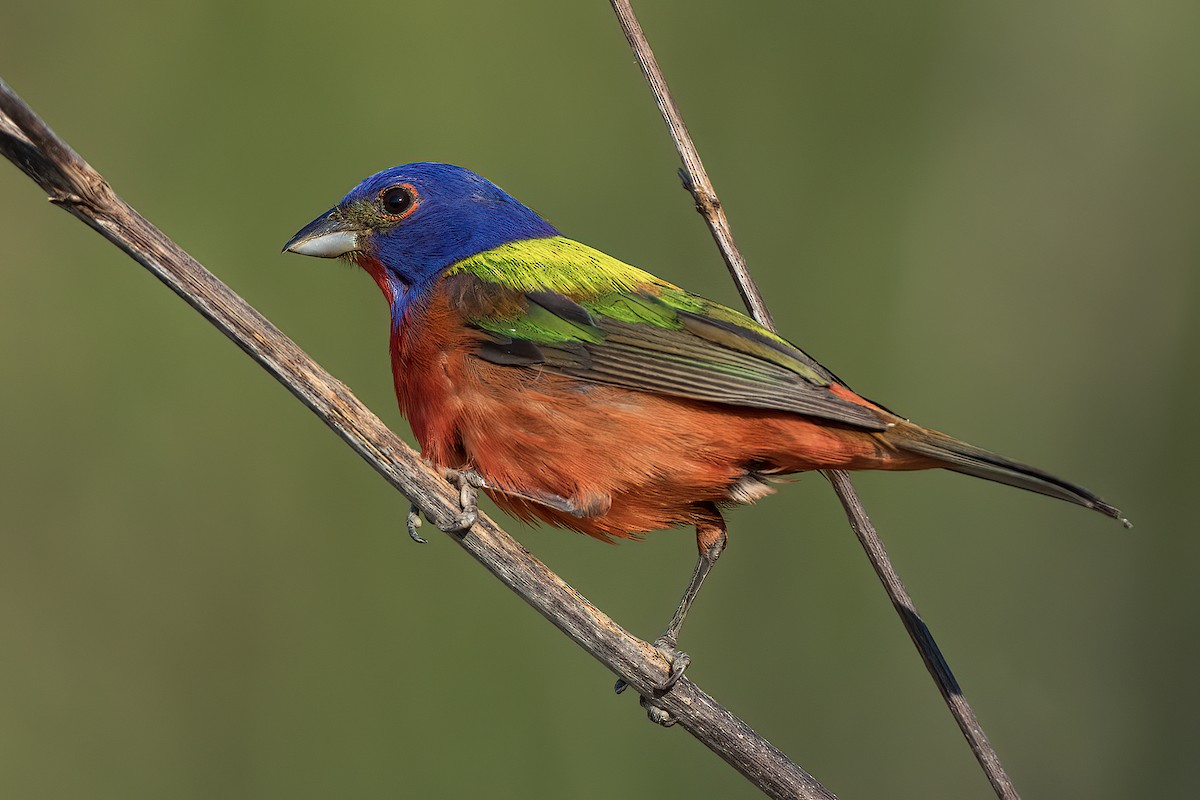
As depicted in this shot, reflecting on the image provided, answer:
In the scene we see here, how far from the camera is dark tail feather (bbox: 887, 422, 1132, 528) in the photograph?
10.4 feet

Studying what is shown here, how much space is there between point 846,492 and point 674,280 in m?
3.03

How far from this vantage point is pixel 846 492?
366cm

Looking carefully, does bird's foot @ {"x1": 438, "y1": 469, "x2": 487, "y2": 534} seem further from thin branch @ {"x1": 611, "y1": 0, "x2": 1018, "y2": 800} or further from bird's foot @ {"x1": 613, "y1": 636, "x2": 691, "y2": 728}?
thin branch @ {"x1": 611, "y1": 0, "x2": 1018, "y2": 800}

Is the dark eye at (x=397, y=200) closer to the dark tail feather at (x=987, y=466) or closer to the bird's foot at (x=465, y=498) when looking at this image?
the bird's foot at (x=465, y=498)

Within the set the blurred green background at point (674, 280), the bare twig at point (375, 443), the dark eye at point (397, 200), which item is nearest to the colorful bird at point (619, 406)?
the bare twig at point (375, 443)

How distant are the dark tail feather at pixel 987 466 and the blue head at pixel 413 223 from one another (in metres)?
1.91

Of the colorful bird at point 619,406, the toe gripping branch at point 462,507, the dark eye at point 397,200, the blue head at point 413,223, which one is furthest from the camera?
the dark eye at point 397,200

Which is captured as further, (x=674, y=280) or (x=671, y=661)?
(x=674, y=280)

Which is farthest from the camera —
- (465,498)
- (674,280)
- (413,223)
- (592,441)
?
(674,280)

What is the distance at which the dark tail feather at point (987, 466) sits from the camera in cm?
317

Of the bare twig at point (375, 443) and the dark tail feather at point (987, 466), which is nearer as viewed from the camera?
the bare twig at point (375, 443)

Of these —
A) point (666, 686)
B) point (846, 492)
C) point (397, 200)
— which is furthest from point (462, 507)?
point (397, 200)

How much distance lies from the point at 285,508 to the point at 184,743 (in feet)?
4.02

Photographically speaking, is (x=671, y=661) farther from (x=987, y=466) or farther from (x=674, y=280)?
(x=674, y=280)
